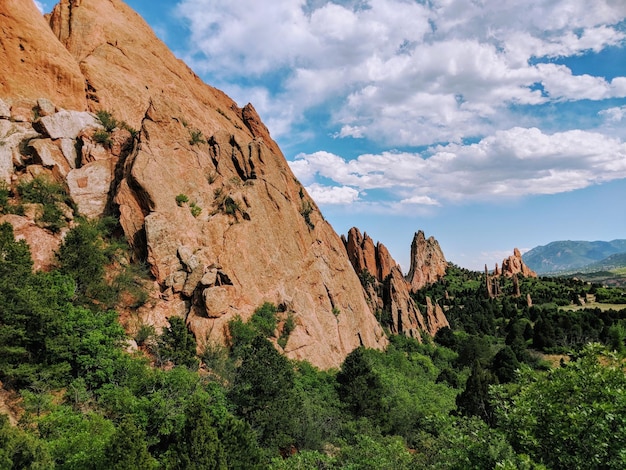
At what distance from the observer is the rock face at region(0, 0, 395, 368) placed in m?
37.0

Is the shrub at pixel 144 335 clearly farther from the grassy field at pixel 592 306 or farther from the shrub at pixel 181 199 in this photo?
the grassy field at pixel 592 306

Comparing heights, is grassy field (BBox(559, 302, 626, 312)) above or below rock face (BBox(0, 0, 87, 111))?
below

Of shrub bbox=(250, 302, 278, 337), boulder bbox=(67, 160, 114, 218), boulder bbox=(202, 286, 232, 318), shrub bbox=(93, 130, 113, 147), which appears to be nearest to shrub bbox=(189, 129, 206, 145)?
shrub bbox=(93, 130, 113, 147)

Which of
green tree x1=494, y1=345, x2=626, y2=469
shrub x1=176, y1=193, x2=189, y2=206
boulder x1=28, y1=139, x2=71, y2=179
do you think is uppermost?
boulder x1=28, y1=139, x2=71, y2=179

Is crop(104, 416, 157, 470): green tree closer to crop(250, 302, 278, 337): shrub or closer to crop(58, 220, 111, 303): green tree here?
crop(58, 220, 111, 303): green tree

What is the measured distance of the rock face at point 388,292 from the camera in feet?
275

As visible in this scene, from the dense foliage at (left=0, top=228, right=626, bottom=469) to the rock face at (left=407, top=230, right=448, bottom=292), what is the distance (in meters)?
111

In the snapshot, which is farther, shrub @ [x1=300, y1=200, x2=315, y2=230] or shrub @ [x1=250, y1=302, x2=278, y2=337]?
shrub @ [x1=300, y1=200, x2=315, y2=230]

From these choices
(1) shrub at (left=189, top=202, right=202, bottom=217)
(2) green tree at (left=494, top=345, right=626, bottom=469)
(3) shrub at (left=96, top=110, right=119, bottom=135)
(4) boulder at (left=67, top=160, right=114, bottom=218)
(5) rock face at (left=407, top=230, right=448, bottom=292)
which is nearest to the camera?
(2) green tree at (left=494, top=345, right=626, bottom=469)

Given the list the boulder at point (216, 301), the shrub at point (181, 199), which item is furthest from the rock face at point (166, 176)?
the shrub at point (181, 199)

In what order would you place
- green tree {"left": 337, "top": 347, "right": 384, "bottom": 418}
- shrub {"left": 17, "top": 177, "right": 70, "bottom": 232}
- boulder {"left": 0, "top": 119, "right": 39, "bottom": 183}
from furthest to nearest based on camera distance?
1. green tree {"left": 337, "top": 347, "right": 384, "bottom": 418}
2. boulder {"left": 0, "top": 119, "right": 39, "bottom": 183}
3. shrub {"left": 17, "top": 177, "right": 70, "bottom": 232}

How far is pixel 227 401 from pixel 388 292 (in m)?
66.8

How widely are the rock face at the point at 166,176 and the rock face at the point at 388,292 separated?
1055 inches

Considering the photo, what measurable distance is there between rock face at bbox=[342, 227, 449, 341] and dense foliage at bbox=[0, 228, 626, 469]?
37.1m
